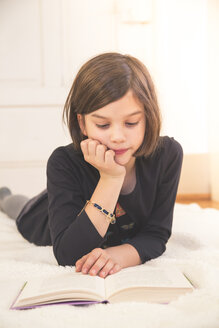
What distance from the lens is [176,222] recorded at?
179 centimetres

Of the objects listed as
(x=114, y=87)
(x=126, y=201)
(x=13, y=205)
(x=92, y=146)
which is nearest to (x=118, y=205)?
(x=126, y=201)

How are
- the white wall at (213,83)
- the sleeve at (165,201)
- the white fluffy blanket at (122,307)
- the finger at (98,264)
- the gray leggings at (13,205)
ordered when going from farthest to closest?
the white wall at (213,83)
the gray leggings at (13,205)
the sleeve at (165,201)
the finger at (98,264)
the white fluffy blanket at (122,307)

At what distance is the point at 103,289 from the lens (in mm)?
794

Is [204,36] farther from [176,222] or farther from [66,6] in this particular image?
[176,222]

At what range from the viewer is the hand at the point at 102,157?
100cm

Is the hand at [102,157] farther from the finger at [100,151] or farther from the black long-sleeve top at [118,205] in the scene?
the black long-sleeve top at [118,205]

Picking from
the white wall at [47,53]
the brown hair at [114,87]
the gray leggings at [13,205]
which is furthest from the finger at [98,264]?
the white wall at [47,53]

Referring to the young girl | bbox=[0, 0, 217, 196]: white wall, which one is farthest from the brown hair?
bbox=[0, 0, 217, 196]: white wall

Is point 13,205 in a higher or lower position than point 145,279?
lower

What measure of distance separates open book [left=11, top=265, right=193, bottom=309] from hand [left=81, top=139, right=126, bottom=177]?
27 centimetres

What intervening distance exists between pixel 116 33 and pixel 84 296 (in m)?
2.46

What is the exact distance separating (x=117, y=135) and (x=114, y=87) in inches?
4.5

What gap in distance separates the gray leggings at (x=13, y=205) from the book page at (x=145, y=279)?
1031 millimetres

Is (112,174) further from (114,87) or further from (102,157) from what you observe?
(114,87)
